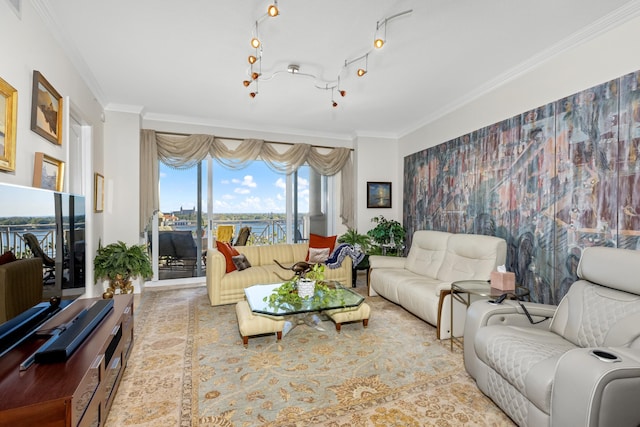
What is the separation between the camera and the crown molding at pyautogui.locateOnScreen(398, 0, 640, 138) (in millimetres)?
2188

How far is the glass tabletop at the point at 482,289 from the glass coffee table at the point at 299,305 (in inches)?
35.0

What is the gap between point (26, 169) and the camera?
204 cm

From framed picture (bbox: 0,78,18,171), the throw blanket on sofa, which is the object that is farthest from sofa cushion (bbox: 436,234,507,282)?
framed picture (bbox: 0,78,18,171)

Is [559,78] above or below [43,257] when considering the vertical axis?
above

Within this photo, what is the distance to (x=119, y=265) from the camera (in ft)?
11.9

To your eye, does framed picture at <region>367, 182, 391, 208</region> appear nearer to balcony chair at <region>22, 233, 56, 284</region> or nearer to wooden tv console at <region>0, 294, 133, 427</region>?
wooden tv console at <region>0, 294, 133, 427</region>

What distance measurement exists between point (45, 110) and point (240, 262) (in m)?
2.53

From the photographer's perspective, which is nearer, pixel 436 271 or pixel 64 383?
pixel 64 383

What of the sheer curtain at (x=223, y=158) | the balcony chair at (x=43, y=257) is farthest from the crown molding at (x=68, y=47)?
the balcony chair at (x=43, y=257)

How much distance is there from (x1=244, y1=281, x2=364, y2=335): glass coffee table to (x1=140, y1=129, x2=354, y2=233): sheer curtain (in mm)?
2482

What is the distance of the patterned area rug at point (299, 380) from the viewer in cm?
178

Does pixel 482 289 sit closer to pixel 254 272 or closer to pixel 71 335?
pixel 254 272

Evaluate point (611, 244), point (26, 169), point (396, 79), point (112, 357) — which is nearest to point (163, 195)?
point (26, 169)

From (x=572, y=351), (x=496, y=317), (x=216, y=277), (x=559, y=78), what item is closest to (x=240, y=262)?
(x=216, y=277)
